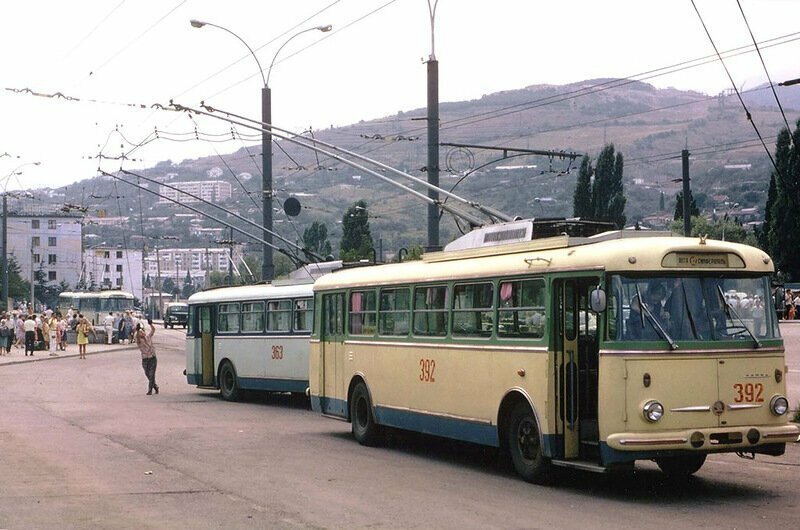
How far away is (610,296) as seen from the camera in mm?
12375

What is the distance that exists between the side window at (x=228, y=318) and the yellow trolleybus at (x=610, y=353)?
12523 millimetres

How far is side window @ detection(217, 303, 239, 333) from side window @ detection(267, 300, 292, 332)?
5.66 feet

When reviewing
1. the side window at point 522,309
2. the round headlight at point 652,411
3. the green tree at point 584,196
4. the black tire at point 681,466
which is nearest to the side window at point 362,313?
the side window at point 522,309

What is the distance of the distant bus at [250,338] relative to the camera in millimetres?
24875

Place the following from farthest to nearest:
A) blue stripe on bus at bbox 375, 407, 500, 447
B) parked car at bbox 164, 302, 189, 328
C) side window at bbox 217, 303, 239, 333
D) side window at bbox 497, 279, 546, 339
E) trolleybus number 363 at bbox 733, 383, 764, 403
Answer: parked car at bbox 164, 302, 189, 328
side window at bbox 217, 303, 239, 333
blue stripe on bus at bbox 375, 407, 500, 447
side window at bbox 497, 279, 546, 339
trolleybus number 363 at bbox 733, 383, 764, 403

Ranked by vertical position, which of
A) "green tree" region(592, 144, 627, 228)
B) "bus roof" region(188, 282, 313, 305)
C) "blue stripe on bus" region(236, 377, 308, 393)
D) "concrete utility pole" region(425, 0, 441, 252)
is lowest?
"blue stripe on bus" region(236, 377, 308, 393)

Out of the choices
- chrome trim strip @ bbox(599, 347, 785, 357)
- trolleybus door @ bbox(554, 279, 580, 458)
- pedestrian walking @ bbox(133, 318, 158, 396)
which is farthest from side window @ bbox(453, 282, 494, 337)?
pedestrian walking @ bbox(133, 318, 158, 396)

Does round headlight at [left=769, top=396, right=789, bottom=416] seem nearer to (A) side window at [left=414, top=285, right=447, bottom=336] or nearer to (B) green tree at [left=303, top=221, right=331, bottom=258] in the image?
(A) side window at [left=414, top=285, right=447, bottom=336]

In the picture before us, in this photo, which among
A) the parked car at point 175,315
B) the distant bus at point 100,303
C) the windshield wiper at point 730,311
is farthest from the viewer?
the parked car at point 175,315

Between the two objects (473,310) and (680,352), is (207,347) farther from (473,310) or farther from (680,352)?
(680,352)

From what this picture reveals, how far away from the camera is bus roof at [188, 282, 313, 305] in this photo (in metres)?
25.0

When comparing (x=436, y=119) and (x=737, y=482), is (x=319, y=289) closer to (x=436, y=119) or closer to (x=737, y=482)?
(x=436, y=119)

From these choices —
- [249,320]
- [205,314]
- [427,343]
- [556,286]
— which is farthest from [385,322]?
[205,314]

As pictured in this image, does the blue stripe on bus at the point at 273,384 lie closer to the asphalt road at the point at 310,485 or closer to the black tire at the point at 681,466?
the asphalt road at the point at 310,485
